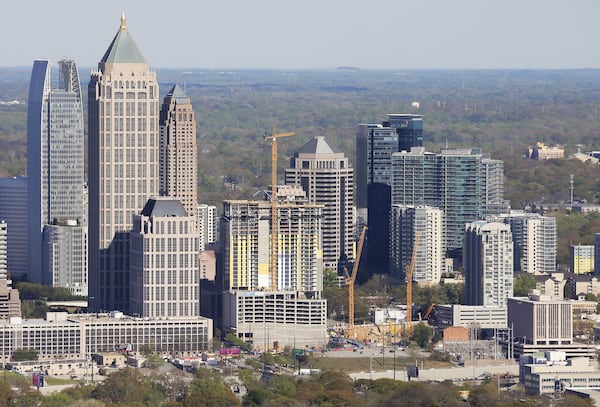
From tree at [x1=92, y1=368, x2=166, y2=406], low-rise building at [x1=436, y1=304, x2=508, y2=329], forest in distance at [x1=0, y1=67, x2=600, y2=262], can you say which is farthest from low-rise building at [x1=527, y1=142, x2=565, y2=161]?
tree at [x1=92, y1=368, x2=166, y2=406]

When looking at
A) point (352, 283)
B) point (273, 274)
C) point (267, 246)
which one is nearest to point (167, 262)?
point (273, 274)

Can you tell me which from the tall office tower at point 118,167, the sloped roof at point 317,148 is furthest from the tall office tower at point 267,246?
the sloped roof at point 317,148

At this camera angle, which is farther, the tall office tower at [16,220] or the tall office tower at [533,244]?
the tall office tower at [533,244]

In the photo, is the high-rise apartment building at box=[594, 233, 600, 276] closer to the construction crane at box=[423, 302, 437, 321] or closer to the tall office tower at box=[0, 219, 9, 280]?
the construction crane at box=[423, 302, 437, 321]

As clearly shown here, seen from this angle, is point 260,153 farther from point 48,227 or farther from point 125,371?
point 125,371

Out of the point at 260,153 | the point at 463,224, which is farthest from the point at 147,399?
the point at 260,153

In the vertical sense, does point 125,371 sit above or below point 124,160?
below

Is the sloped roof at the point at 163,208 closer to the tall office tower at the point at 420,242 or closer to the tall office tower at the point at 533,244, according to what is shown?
the tall office tower at the point at 420,242
